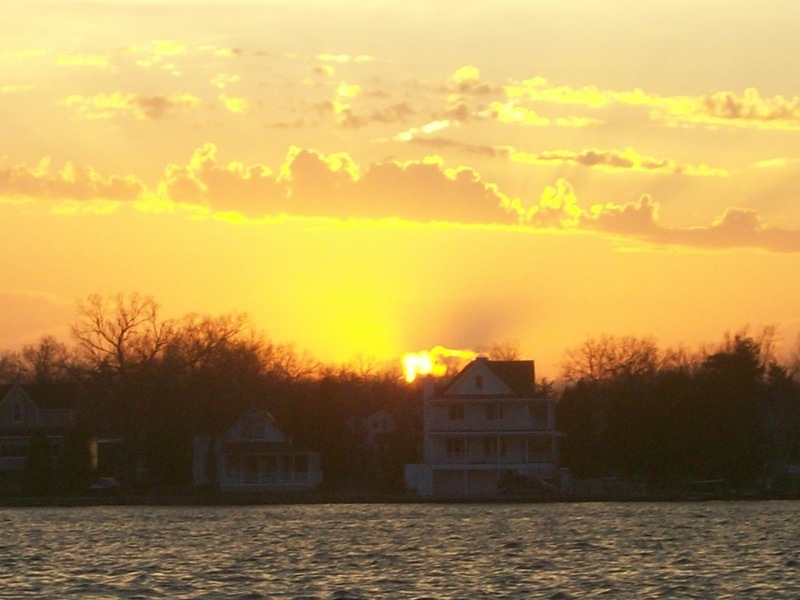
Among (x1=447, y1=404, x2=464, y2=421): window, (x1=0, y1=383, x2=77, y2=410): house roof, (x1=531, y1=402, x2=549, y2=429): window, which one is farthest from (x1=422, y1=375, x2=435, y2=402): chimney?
(x1=0, y1=383, x2=77, y2=410): house roof

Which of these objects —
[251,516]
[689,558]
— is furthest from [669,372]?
[689,558]

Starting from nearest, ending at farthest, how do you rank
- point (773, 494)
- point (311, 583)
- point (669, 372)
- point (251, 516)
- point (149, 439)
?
1. point (311, 583)
2. point (251, 516)
3. point (773, 494)
4. point (669, 372)
5. point (149, 439)

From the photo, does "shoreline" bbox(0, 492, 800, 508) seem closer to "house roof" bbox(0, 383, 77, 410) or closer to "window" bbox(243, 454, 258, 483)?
"window" bbox(243, 454, 258, 483)

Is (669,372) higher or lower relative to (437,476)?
higher

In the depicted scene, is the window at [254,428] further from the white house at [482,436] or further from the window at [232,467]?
the white house at [482,436]

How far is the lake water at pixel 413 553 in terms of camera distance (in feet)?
133

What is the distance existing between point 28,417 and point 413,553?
63.5 metres

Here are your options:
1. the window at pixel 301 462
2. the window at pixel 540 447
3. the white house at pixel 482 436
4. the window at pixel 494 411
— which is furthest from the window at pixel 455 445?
the window at pixel 301 462

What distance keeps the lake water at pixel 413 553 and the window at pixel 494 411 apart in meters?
15.4

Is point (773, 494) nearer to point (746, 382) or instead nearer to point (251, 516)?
point (746, 382)

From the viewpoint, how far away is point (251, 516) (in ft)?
257

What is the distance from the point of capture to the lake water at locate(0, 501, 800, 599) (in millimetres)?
40625

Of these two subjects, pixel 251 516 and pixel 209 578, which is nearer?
pixel 209 578

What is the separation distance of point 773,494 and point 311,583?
51096mm
